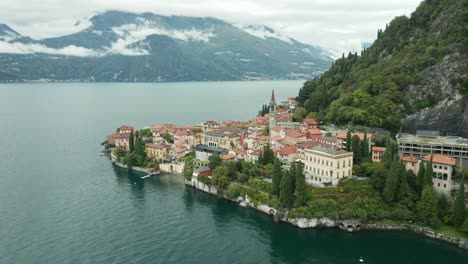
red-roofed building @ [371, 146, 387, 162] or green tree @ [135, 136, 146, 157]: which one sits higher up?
red-roofed building @ [371, 146, 387, 162]

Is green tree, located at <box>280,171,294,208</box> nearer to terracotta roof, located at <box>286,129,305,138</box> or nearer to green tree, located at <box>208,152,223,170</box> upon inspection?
green tree, located at <box>208,152,223,170</box>

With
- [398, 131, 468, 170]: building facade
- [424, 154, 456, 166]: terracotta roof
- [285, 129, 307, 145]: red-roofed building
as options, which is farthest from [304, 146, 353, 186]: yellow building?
[285, 129, 307, 145]: red-roofed building

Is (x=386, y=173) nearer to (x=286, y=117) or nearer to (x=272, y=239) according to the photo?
(x=272, y=239)

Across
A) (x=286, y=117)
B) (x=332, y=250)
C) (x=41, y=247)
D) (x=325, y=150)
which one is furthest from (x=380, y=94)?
(x=41, y=247)

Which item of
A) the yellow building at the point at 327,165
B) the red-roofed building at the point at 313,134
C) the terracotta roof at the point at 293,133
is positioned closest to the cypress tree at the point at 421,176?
the yellow building at the point at 327,165

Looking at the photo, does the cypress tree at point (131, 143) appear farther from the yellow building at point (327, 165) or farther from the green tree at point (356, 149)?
the green tree at point (356, 149)

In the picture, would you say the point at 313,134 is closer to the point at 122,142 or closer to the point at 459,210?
the point at 459,210
